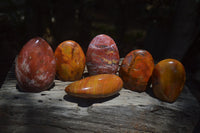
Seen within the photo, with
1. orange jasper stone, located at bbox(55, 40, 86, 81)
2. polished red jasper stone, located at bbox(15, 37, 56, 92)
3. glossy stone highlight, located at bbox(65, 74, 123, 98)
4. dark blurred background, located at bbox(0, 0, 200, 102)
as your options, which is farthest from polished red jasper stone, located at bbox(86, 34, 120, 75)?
dark blurred background, located at bbox(0, 0, 200, 102)

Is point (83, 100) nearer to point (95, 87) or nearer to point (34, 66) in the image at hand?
point (95, 87)

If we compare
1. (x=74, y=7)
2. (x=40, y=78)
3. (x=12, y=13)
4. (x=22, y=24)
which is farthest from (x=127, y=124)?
(x=74, y=7)

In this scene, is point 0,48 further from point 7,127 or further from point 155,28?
point 155,28

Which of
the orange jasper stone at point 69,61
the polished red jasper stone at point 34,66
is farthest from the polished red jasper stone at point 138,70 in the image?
the polished red jasper stone at point 34,66

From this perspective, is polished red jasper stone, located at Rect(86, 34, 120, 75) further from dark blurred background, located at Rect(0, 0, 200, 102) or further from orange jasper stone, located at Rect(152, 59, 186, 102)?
dark blurred background, located at Rect(0, 0, 200, 102)

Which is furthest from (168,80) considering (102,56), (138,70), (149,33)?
(149,33)
